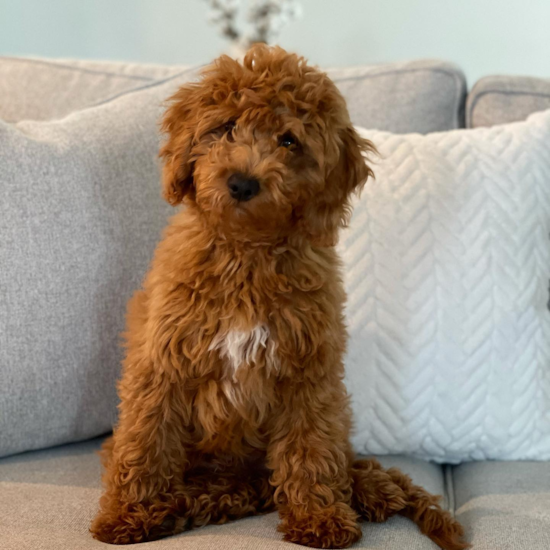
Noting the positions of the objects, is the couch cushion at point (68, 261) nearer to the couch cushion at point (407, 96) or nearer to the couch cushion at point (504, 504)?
the couch cushion at point (407, 96)

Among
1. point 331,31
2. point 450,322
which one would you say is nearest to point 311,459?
point 450,322

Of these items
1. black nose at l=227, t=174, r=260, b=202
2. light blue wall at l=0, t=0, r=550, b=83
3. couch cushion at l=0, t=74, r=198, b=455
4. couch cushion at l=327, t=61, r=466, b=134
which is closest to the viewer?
black nose at l=227, t=174, r=260, b=202

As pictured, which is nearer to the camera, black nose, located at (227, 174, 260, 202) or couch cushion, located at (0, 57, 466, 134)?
black nose, located at (227, 174, 260, 202)

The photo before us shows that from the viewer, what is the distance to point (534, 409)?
5.48 feet

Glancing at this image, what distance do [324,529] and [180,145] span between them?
71 centimetres

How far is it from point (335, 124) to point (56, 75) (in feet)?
Result: 3.73

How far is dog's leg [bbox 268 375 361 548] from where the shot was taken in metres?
1.29

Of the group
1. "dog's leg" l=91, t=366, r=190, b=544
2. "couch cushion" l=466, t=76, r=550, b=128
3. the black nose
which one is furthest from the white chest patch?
"couch cushion" l=466, t=76, r=550, b=128

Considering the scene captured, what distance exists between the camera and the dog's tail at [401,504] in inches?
52.0

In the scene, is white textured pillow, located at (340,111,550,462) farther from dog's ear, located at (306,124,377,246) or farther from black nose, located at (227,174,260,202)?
black nose, located at (227,174,260,202)

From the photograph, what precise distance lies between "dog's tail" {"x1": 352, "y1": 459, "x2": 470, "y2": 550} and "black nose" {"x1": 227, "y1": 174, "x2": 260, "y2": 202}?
0.61 meters

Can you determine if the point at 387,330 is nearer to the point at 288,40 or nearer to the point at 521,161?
the point at 521,161

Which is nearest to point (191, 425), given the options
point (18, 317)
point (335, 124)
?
point (18, 317)

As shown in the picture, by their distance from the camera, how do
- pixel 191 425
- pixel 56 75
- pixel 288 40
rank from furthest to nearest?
pixel 288 40 < pixel 56 75 < pixel 191 425
